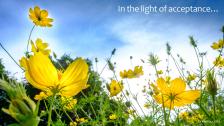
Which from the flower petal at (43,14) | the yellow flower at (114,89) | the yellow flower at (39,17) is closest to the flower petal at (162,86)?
the yellow flower at (114,89)

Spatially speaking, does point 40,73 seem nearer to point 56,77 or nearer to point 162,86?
point 56,77

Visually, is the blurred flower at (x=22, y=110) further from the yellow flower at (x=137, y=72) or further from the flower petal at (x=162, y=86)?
the yellow flower at (x=137, y=72)

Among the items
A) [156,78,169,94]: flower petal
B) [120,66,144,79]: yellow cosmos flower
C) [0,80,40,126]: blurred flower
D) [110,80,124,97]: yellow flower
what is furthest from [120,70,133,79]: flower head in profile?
[0,80,40,126]: blurred flower

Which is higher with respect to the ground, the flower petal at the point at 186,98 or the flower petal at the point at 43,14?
the flower petal at the point at 43,14

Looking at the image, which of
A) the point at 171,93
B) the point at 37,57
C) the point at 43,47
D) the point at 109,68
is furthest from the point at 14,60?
the point at 37,57

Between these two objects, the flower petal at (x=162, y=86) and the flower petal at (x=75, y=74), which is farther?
the flower petal at (x=162, y=86)

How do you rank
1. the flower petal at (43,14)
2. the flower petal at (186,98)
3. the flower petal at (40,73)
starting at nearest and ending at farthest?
the flower petal at (40,73), the flower petal at (186,98), the flower petal at (43,14)

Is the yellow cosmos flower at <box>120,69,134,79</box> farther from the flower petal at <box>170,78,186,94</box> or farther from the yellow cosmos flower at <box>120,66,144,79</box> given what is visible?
the flower petal at <box>170,78,186,94</box>
